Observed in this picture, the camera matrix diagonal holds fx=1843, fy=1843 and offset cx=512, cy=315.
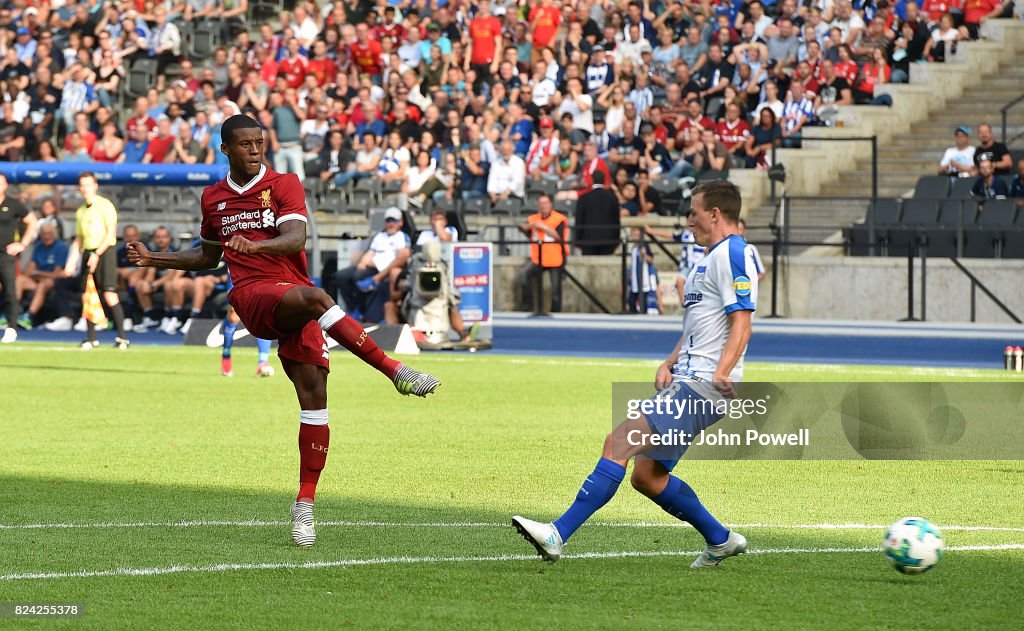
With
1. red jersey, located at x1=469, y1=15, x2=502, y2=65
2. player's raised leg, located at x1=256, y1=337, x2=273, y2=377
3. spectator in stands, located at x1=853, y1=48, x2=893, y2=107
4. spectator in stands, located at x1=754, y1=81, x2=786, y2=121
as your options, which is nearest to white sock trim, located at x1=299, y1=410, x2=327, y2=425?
player's raised leg, located at x1=256, y1=337, x2=273, y2=377

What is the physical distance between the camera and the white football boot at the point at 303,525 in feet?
28.3

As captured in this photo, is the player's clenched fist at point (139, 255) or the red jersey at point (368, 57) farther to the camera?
the red jersey at point (368, 57)

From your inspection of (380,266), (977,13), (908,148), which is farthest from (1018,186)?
(380,266)

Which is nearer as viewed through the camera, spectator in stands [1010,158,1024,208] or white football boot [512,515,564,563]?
white football boot [512,515,564,563]

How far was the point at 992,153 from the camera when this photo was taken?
25.8 meters

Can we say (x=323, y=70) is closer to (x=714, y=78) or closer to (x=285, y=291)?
(x=714, y=78)

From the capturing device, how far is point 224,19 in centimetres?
3812

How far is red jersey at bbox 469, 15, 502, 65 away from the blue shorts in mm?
25165

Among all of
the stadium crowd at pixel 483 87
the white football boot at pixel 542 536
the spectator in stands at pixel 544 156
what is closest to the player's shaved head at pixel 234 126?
the white football boot at pixel 542 536

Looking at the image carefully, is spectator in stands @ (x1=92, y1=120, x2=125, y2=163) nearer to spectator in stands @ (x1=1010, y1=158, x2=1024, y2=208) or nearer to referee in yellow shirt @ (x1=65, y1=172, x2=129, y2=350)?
referee in yellow shirt @ (x1=65, y1=172, x2=129, y2=350)

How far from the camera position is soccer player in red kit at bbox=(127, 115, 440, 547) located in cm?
868

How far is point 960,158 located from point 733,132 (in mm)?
3612

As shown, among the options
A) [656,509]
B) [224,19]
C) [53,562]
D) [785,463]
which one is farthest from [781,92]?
[53,562]
